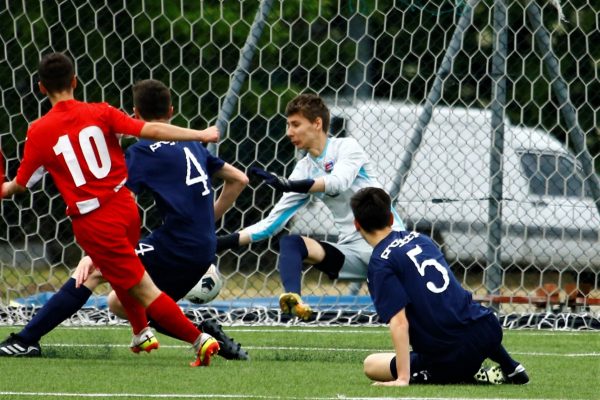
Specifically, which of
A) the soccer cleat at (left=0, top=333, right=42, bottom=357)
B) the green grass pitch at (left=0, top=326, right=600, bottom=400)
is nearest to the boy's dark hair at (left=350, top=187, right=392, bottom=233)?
the green grass pitch at (left=0, top=326, right=600, bottom=400)

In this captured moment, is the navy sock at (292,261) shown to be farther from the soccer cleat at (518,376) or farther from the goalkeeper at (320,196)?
the soccer cleat at (518,376)

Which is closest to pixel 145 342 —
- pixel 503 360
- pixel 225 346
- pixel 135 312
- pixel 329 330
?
pixel 135 312

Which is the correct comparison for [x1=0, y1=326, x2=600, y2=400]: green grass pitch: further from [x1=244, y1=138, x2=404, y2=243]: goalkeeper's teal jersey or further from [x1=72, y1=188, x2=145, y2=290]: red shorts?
[x1=244, y1=138, x2=404, y2=243]: goalkeeper's teal jersey

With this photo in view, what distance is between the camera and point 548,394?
5633 mm

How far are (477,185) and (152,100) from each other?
14.6 ft

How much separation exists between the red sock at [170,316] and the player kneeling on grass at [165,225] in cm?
10

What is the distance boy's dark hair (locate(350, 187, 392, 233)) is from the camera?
18.9ft

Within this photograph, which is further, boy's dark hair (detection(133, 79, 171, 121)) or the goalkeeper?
the goalkeeper

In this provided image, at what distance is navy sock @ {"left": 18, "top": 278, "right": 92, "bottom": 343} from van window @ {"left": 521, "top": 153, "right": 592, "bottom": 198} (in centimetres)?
462

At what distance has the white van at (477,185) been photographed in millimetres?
10578

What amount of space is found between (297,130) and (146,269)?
116 centimetres

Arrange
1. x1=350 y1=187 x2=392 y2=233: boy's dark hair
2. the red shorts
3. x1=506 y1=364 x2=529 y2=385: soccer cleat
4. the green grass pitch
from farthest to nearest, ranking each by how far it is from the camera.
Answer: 1. the red shorts
2. x1=506 y1=364 x2=529 y2=385: soccer cleat
3. x1=350 y1=187 x2=392 y2=233: boy's dark hair
4. the green grass pitch

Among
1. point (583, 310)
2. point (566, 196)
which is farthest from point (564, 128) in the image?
point (583, 310)

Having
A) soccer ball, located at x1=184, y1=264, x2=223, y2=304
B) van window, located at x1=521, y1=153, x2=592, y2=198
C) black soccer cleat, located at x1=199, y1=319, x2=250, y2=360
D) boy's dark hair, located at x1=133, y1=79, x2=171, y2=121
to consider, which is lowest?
black soccer cleat, located at x1=199, y1=319, x2=250, y2=360
